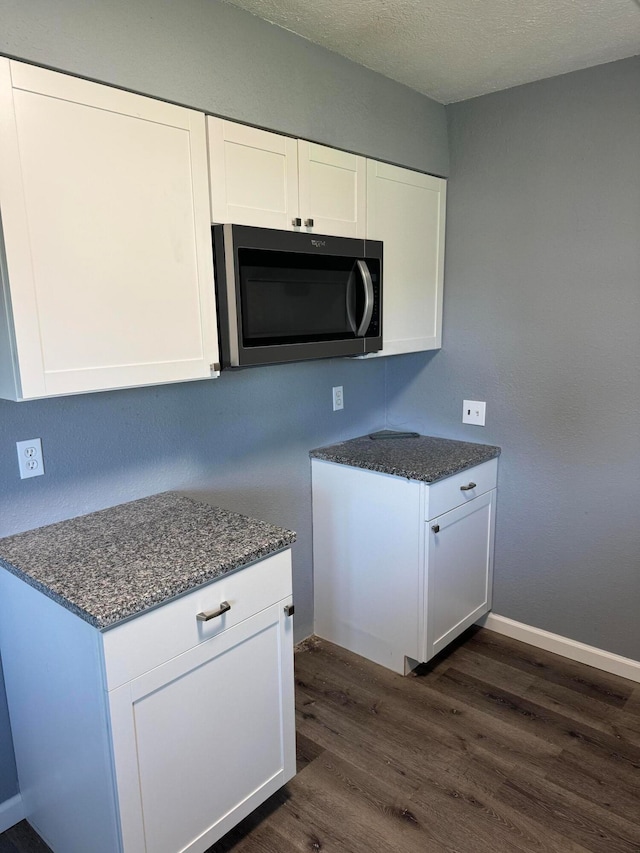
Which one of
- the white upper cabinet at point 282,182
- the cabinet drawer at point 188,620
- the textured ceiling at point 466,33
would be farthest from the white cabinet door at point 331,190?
the cabinet drawer at point 188,620

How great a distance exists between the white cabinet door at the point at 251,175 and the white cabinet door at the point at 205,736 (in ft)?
3.88

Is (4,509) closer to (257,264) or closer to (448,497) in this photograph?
(257,264)

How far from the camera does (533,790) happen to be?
1.87 metres

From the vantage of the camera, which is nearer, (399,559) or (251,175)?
(251,175)

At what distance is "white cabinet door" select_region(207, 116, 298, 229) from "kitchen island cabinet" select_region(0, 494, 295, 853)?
3.10 ft

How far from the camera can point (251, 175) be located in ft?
5.89

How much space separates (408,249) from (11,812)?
2425 mm

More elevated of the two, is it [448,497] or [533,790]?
[448,497]

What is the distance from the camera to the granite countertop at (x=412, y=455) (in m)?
2.31

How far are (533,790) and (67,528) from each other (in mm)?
1676

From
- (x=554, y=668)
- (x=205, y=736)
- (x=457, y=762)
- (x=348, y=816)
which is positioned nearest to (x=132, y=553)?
(x=205, y=736)

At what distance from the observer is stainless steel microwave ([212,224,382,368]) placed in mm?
1767

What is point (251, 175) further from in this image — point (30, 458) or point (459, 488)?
point (459, 488)

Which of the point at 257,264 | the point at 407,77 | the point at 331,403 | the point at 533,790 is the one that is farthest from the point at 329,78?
the point at 533,790
